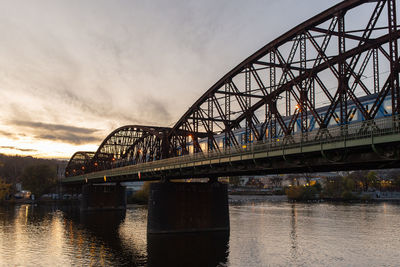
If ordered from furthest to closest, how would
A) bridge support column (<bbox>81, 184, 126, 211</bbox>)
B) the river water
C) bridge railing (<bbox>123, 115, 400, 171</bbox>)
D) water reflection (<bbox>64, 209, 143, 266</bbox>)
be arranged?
bridge support column (<bbox>81, 184, 126, 211</bbox>) < water reflection (<bbox>64, 209, 143, 266</bbox>) < the river water < bridge railing (<bbox>123, 115, 400, 171</bbox>)

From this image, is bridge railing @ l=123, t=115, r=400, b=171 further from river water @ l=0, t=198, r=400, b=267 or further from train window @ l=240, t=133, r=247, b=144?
river water @ l=0, t=198, r=400, b=267

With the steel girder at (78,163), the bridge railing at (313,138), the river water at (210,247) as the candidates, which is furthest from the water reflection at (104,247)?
the steel girder at (78,163)

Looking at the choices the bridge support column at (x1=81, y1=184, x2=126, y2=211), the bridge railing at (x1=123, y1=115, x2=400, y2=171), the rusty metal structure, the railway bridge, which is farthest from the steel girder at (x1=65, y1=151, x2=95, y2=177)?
the bridge railing at (x1=123, y1=115, x2=400, y2=171)

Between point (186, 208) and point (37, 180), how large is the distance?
116 m

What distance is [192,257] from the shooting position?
3859cm

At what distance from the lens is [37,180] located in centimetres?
15038

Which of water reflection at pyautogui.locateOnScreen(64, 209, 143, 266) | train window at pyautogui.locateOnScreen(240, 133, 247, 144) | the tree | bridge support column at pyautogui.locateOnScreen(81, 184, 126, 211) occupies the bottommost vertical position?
water reflection at pyautogui.locateOnScreen(64, 209, 143, 266)

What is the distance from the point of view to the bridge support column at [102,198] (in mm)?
104469

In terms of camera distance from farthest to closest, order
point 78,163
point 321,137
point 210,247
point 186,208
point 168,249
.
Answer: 1. point 78,163
2. point 186,208
3. point 210,247
4. point 168,249
5. point 321,137

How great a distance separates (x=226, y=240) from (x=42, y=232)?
2882cm

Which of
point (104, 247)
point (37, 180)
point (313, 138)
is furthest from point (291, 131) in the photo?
point (37, 180)

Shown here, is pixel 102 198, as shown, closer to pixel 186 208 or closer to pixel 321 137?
pixel 186 208

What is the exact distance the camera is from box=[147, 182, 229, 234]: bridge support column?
2053 inches

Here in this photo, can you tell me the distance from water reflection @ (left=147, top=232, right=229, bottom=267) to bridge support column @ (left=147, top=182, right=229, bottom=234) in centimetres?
153
